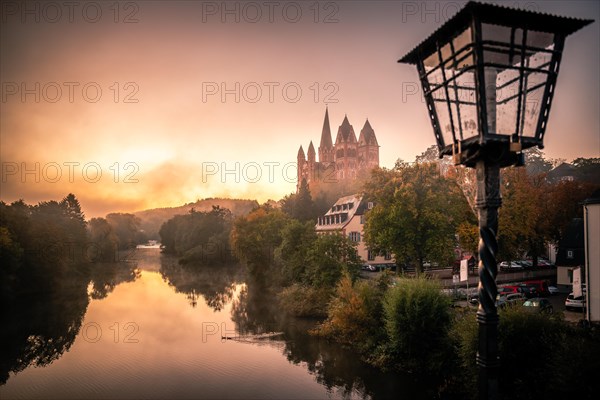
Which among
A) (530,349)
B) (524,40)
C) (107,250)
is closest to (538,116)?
(524,40)

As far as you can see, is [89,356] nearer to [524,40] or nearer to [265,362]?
[265,362]

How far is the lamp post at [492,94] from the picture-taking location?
6.66m

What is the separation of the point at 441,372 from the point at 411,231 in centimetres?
1453

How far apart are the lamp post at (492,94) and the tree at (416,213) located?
85.4 ft

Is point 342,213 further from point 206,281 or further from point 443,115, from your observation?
point 443,115

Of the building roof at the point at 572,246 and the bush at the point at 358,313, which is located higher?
the building roof at the point at 572,246

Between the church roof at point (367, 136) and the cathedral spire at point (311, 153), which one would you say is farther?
the cathedral spire at point (311, 153)

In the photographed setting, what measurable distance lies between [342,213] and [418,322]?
3699 centimetres

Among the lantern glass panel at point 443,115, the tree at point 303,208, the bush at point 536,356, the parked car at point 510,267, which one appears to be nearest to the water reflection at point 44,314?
the bush at point 536,356

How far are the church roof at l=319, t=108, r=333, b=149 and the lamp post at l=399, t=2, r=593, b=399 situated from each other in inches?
5655

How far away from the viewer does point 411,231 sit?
1305 inches

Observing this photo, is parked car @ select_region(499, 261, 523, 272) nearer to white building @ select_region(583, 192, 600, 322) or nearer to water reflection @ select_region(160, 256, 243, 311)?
white building @ select_region(583, 192, 600, 322)

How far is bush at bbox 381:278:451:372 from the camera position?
2100 cm

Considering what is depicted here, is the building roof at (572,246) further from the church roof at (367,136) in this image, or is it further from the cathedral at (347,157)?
the church roof at (367,136)
